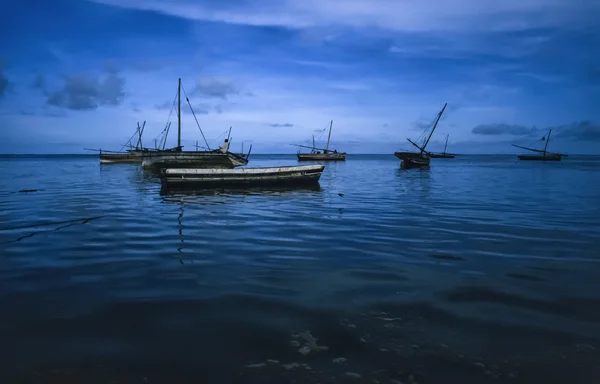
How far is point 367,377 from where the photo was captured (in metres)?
3.38

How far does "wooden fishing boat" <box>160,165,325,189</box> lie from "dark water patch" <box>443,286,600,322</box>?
1661 cm

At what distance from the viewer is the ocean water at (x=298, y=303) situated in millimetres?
3561

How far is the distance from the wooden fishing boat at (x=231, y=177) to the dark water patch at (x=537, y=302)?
16.6 m

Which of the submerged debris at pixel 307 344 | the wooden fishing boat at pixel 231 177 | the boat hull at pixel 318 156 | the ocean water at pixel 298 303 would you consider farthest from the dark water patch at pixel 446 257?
the boat hull at pixel 318 156

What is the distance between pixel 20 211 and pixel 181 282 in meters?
11.3

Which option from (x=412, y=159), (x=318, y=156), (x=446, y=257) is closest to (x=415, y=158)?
(x=412, y=159)

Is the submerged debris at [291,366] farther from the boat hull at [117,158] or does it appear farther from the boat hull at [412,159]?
the boat hull at [117,158]

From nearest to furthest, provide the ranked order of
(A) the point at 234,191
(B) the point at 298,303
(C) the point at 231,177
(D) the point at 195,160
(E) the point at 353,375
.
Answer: (E) the point at 353,375
(B) the point at 298,303
(A) the point at 234,191
(C) the point at 231,177
(D) the point at 195,160

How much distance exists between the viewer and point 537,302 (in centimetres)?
516

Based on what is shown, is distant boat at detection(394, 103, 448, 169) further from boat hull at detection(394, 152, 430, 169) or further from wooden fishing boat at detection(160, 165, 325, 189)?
wooden fishing boat at detection(160, 165, 325, 189)

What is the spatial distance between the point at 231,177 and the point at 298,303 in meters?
16.5

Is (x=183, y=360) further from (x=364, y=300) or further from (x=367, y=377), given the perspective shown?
(x=364, y=300)

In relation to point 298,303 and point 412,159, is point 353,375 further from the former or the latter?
point 412,159

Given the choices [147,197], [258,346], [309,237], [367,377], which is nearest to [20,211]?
[147,197]
